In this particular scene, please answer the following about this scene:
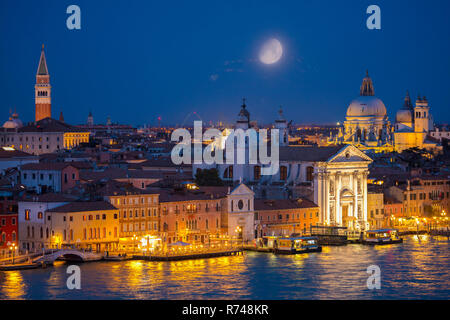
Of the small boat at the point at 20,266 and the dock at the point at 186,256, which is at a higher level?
the dock at the point at 186,256

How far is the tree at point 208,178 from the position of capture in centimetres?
3198

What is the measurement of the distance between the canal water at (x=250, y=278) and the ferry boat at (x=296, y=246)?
1.51 feet

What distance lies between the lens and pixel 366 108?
5197 cm

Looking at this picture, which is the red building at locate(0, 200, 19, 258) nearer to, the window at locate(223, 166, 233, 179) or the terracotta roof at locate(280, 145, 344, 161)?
the terracotta roof at locate(280, 145, 344, 161)

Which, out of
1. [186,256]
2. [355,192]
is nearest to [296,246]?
[186,256]

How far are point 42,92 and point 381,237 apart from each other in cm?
3181

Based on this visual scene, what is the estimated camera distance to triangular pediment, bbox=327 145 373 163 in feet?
103

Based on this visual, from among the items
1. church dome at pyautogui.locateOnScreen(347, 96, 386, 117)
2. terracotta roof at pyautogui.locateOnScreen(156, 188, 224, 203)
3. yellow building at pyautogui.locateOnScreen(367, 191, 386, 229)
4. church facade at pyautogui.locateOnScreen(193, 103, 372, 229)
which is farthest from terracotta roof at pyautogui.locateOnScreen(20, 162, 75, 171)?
church dome at pyautogui.locateOnScreen(347, 96, 386, 117)

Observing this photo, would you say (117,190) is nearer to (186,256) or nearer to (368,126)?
(186,256)

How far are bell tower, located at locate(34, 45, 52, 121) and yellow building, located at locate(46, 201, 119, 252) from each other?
33.6 m

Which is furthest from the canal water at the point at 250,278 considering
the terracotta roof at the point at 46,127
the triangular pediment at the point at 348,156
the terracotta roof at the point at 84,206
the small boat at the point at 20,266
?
the terracotta roof at the point at 46,127

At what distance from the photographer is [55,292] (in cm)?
2083

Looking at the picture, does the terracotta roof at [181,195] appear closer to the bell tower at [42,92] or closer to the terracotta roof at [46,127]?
the terracotta roof at [46,127]
